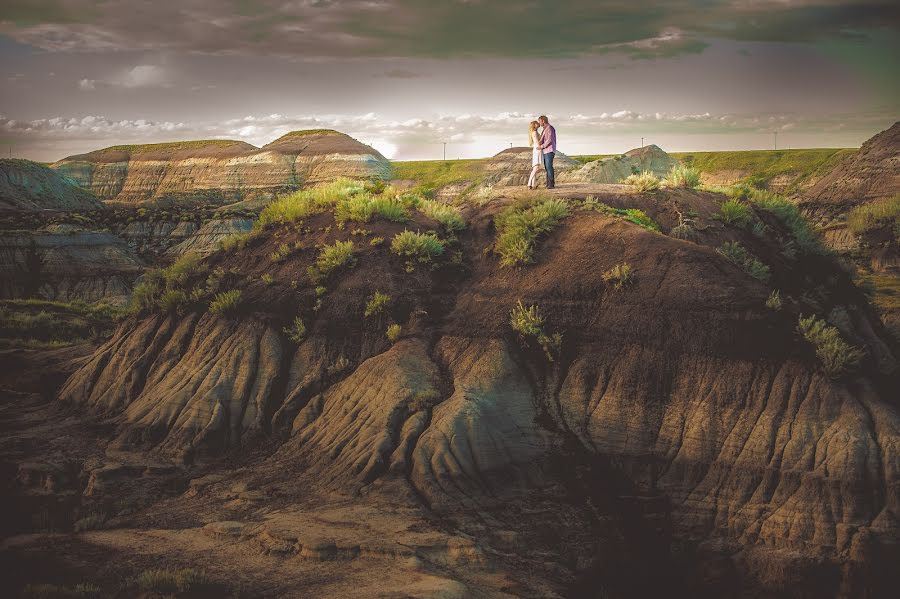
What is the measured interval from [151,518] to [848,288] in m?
17.1

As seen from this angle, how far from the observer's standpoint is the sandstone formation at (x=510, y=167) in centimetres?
12912

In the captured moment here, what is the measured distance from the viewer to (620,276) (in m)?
17.8

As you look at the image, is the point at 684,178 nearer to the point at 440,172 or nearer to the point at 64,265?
the point at 64,265

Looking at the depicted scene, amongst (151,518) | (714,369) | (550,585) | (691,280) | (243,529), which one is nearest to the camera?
(550,585)

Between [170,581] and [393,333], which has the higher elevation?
[393,333]

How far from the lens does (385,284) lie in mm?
20031

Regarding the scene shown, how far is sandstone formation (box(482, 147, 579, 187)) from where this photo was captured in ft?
424

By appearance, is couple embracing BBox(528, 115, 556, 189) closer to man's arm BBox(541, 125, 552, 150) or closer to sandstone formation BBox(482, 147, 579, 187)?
man's arm BBox(541, 125, 552, 150)

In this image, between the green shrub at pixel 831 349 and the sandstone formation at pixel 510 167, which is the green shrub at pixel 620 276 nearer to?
the green shrub at pixel 831 349

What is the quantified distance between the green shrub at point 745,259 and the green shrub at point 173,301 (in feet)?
47.4

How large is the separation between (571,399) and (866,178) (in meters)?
91.8

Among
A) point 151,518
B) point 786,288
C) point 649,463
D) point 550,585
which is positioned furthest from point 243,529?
point 786,288

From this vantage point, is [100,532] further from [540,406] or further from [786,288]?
[786,288]

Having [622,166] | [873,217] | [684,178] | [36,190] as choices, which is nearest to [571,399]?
[684,178]
